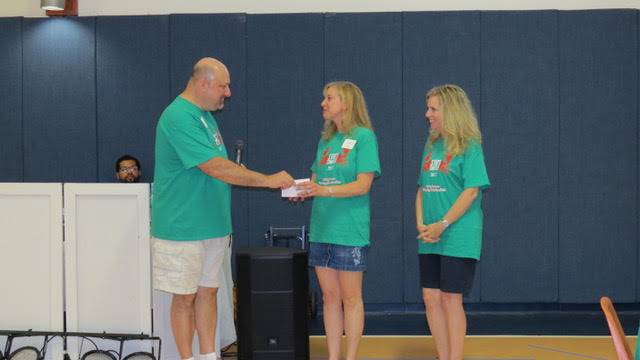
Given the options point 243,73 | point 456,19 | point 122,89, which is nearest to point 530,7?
Answer: point 456,19

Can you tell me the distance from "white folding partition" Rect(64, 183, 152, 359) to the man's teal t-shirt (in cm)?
40

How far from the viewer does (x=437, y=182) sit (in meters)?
3.58

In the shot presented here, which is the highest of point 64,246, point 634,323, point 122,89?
point 122,89

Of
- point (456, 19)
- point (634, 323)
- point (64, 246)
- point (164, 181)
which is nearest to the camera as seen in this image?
point (164, 181)

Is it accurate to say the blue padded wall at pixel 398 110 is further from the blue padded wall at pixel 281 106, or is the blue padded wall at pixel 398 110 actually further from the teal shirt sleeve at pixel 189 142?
the teal shirt sleeve at pixel 189 142

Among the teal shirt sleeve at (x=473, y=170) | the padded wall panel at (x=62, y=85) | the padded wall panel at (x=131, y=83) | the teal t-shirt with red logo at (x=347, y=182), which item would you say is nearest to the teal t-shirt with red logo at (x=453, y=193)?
the teal shirt sleeve at (x=473, y=170)

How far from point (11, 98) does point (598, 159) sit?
512cm

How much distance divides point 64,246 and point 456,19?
3721mm

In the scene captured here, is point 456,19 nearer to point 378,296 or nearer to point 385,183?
point 385,183

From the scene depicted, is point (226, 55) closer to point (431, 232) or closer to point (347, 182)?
point (347, 182)

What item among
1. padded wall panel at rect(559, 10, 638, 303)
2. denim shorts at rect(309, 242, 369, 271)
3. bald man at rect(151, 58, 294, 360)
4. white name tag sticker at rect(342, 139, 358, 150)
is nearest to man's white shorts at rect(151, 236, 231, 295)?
bald man at rect(151, 58, 294, 360)

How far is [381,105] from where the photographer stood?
5.90m

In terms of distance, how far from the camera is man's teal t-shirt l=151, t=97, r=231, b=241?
3.31m

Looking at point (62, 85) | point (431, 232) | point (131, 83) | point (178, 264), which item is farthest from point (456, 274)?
point (62, 85)
